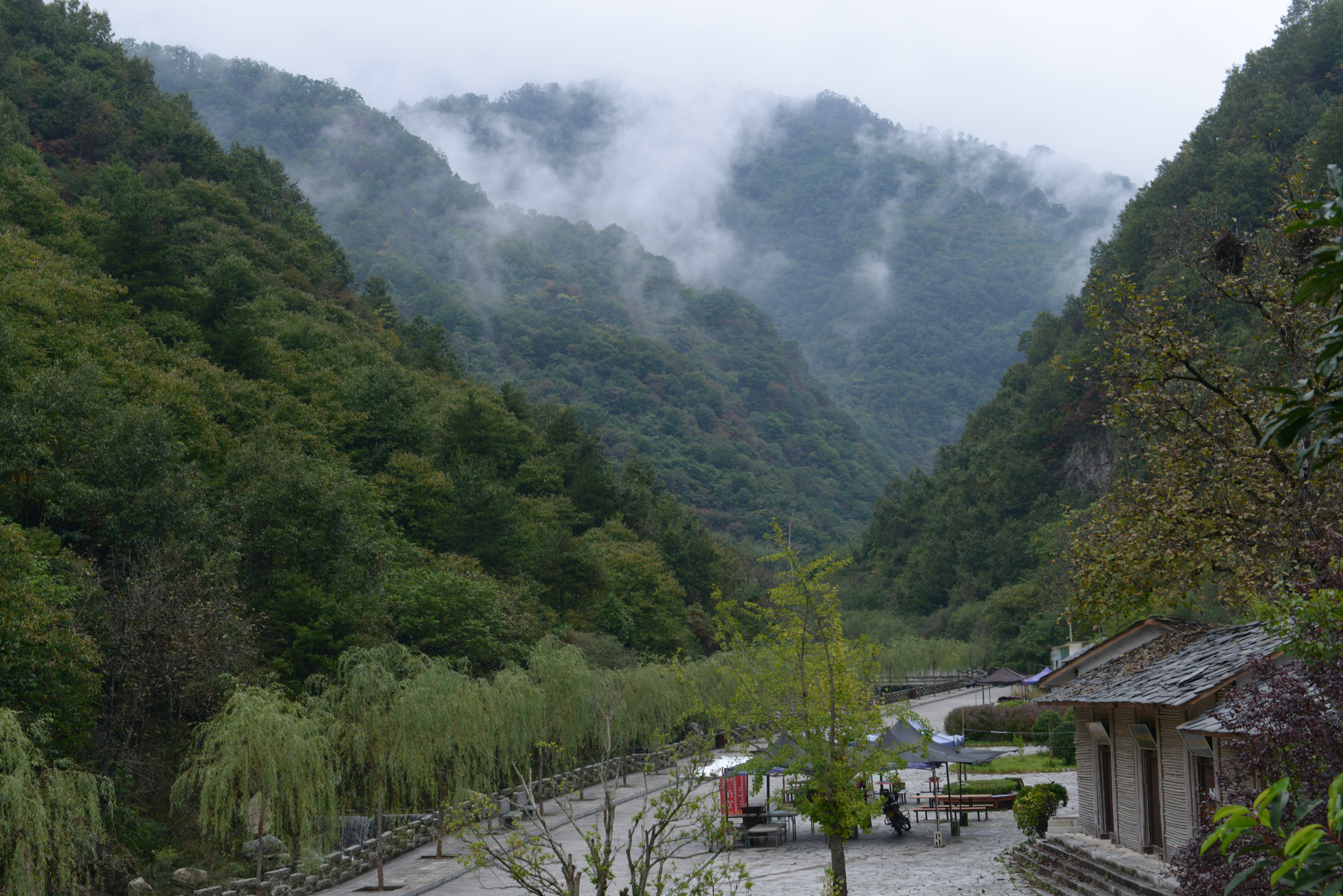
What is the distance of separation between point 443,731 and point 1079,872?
13025mm

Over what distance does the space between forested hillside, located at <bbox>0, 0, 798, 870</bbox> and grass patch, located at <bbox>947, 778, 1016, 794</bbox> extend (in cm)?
1517

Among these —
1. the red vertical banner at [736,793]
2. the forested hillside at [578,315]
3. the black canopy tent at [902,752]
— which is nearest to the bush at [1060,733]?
the black canopy tent at [902,752]

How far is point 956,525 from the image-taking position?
325ft

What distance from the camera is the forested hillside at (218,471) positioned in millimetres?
21875

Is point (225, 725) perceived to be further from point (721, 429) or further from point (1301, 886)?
point (721, 429)

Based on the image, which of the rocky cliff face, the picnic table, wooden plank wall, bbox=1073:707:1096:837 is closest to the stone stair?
wooden plank wall, bbox=1073:707:1096:837

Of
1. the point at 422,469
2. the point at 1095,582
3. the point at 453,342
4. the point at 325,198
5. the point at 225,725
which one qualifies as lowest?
the point at 225,725

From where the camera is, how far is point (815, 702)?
17531 millimetres

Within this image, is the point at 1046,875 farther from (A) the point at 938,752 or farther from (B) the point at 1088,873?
(A) the point at 938,752

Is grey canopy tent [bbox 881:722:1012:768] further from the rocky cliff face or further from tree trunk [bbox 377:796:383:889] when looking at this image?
the rocky cliff face

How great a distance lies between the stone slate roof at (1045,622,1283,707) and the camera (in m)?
14.3

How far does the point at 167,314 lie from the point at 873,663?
124 feet

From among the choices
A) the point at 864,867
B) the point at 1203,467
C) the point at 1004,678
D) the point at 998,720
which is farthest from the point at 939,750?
the point at 1004,678

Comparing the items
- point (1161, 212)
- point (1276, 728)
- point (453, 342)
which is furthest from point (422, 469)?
point (453, 342)
